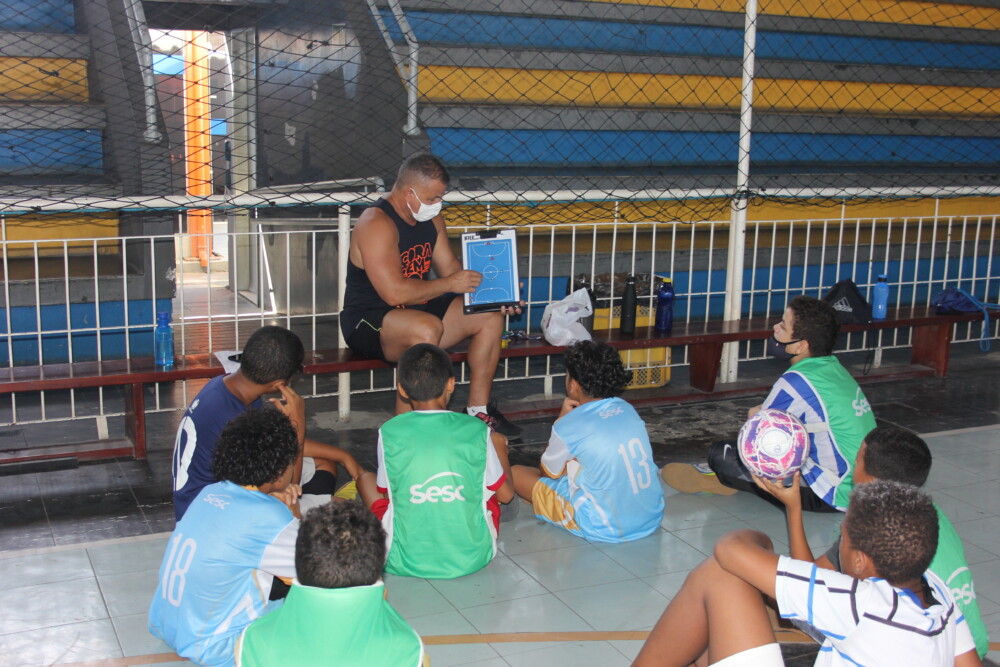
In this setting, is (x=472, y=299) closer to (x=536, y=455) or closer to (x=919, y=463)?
(x=536, y=455)

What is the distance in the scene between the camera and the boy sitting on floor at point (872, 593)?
1943 millimetres

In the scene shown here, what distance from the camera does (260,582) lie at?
2572 millimetres

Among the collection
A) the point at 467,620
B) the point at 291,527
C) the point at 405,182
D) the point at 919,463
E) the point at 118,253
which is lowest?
the point at 467,620

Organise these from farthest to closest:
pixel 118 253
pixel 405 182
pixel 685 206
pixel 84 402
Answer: pixel 685 206
pixel 118 253
pixel 84 402
pixel 405 182

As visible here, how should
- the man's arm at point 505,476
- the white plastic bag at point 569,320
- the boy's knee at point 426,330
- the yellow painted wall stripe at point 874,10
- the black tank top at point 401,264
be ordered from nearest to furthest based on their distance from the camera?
1. the man's arm at point 505,476
2. the boy's knee at point 426,330
3. the black tank top at point 401,264
4. the white plastic bag at point 569,320
5. the yellow painted wall stripe at point 874,10

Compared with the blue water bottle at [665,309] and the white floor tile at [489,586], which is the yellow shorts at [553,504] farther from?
the blue water bottle at [665,309]

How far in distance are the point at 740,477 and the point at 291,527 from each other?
237cm

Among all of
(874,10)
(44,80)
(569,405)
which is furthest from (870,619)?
(874,10)

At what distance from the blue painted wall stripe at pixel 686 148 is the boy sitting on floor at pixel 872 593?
5048 mm

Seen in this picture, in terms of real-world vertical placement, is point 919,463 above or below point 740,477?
above

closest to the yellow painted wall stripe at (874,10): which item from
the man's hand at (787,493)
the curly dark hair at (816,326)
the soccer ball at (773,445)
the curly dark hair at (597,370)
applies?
the curly dark hair at (816,326)

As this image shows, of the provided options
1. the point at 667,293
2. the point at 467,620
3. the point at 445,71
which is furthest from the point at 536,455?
the point at 445,71

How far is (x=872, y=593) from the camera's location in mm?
1969

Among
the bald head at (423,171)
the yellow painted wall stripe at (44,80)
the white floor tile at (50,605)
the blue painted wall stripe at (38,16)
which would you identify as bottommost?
the white floor tile at (50,605)
